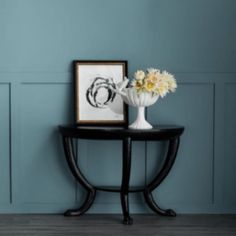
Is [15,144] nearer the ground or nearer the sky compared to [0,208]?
nearer the sky

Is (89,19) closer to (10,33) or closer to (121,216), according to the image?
(10,33)

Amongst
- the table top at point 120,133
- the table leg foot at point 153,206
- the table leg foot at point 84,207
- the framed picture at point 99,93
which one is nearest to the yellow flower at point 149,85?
the table top at point 120,133

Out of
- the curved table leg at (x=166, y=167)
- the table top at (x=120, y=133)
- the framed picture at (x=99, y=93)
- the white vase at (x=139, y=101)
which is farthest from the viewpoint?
the framed picture at (x=99, y=93)

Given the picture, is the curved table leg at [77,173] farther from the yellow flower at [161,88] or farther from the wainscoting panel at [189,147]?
the yellow flower at [161,88]

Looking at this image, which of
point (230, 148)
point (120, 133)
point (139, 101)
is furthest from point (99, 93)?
point (230, 148)

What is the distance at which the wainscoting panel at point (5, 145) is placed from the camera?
3756mm

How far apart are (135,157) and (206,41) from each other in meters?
1.07

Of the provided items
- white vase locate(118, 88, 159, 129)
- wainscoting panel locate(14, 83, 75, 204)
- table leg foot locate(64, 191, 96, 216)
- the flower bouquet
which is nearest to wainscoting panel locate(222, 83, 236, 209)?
the flower bouquet

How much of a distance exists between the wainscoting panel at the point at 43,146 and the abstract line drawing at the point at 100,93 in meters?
0.19

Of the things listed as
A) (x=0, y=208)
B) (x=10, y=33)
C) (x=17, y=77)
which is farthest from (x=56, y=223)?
(x=10, y=33)

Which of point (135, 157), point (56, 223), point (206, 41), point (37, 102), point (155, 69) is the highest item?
point (206, 41)

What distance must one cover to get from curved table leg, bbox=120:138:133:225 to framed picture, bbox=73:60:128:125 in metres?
0.39

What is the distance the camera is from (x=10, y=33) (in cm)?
374

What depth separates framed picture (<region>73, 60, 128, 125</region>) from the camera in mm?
3707
